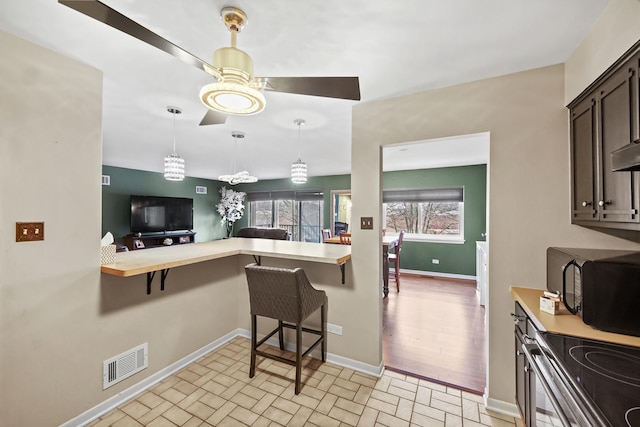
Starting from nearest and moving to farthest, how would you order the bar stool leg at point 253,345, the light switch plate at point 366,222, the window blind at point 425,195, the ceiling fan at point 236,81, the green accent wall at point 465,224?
the ceiling fan at point 236,81 → the bar stool leg at point 253,345 → the light switch plate at point 366,222 → the green accent wall at point 465,224 → the window blind at point 425,195

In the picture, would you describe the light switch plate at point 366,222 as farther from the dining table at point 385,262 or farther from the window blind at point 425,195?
the window blind at point 425,195

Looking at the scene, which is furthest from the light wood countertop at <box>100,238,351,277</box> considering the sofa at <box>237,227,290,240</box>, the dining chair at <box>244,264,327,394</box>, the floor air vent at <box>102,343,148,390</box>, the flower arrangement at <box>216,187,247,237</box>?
the flower arrangement at <box>216,187,247,237</box>

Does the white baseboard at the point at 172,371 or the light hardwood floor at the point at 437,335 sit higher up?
the white baseboard at the point at 172,371

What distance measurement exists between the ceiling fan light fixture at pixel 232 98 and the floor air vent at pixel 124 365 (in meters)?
1.90

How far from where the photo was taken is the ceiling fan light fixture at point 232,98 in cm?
119

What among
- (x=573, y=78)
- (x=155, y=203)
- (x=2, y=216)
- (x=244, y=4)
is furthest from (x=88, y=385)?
(x=155, y=203)

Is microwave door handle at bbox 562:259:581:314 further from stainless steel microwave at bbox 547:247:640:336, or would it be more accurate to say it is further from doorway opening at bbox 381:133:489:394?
doorway opening at bbox 381:133:489:394

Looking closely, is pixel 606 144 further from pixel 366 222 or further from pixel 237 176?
pixel 237 176

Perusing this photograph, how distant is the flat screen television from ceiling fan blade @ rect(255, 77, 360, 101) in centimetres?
609

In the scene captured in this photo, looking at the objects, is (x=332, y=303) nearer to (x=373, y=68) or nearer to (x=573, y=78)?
(x=373, y=68)

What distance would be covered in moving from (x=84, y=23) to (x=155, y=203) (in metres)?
5.77

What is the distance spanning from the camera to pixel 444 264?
226 inches

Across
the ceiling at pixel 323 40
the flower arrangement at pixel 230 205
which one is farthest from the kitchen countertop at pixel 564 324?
the flower arrangement at pixel 230 205

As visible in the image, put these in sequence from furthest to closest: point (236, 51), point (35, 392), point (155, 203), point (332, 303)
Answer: point (155, 203) → point (332, 303) → point (35, 392) → point (236, 51)
